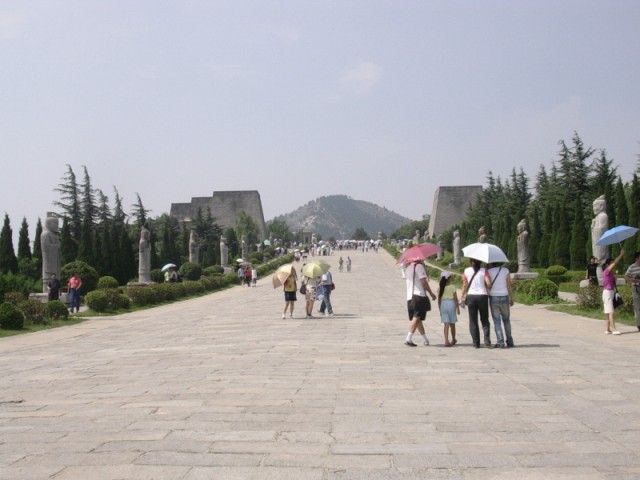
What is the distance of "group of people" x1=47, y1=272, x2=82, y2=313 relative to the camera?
1909 centimetres

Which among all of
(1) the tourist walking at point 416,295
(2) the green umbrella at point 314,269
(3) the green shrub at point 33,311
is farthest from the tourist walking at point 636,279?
(3) the green shrub at point 33,311

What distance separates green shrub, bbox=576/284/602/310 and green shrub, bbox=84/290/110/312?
12220 millimetres

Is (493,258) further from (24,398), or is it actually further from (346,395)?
(24,398)

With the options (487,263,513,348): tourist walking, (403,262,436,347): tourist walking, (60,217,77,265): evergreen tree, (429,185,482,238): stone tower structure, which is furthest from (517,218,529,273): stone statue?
(429,185,482,238): stone tower structure

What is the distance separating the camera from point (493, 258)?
9.45 meters

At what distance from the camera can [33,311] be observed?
623 inches

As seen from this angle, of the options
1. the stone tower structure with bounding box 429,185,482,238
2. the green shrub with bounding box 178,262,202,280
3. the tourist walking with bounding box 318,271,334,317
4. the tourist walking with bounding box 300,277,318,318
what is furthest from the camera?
the stone tower structure with bounding box 429,185,482,238

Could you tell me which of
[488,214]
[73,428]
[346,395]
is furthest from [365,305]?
[488,214]

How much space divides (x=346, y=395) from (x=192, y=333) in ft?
23.6

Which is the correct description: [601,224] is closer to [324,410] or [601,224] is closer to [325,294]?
[325,294]

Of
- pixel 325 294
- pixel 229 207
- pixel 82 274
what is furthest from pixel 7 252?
pixel 229 207

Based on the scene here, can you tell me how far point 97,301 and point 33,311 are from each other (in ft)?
12.3

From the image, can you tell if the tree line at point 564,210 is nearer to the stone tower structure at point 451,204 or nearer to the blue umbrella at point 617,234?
the blue umbrella at point 617,234

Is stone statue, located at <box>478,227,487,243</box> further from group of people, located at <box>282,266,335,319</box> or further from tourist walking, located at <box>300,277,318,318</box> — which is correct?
tourist walking, located at <box>300,277,318,318</box>
